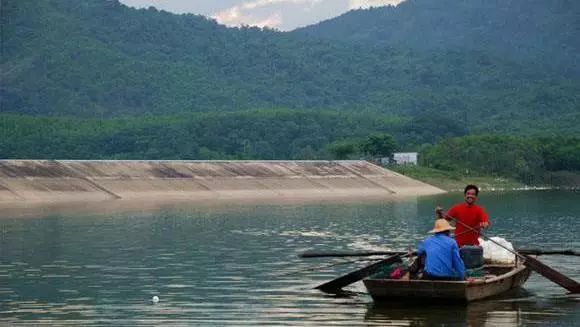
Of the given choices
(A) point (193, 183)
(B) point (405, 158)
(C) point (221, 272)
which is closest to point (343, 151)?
(B) point (405, 158)

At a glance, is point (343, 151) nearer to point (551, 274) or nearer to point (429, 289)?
point (551, 274)

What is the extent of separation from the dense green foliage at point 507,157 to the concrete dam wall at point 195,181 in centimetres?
2658

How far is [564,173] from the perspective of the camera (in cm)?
16738

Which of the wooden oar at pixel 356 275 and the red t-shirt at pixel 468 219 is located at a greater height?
the red t-shirt at pixel 468 219

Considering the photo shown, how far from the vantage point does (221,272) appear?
37.7 meters

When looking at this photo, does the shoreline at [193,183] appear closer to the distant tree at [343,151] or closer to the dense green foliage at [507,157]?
the dense green foliage at [507,157]

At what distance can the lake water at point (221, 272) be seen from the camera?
28219mm

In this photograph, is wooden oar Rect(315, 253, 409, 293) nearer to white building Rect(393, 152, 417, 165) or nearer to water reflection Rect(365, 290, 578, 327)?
water reflection Rect(365, 290, 578, 327)

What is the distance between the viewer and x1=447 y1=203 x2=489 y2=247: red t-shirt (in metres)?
32.0

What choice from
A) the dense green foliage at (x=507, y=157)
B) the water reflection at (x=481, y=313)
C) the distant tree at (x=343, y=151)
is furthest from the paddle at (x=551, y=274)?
the distant tree at (x=343, y=151)

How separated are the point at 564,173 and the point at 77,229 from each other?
4644 inches

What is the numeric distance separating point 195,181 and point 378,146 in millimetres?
59250

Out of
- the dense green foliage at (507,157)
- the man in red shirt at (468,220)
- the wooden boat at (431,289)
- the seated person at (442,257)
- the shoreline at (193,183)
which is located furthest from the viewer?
the dense green foliage at (507,157)

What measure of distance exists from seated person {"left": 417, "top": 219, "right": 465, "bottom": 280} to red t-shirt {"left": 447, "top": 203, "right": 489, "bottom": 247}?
2.86 metres
